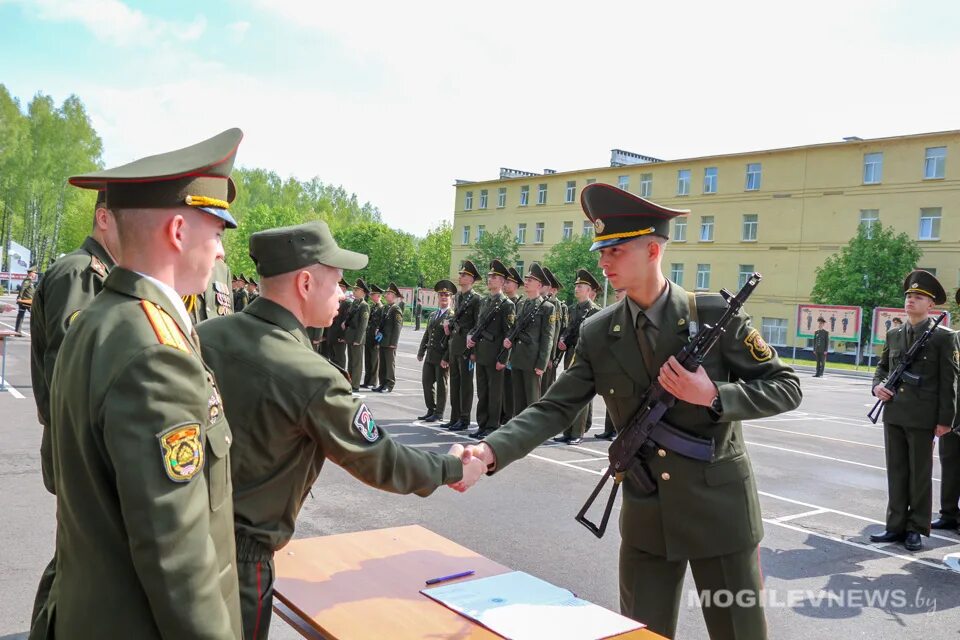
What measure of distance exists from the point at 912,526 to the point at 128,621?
264 inches

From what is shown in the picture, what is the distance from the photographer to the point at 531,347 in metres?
11.4

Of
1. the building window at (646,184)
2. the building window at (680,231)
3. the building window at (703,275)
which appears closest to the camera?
the building window at (703,275)

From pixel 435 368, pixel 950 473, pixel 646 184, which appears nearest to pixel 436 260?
pixel 646 184

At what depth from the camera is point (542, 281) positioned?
12.1 m

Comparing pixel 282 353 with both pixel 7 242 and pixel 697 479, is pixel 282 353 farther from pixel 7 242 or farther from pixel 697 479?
Answer: pixel 7 242

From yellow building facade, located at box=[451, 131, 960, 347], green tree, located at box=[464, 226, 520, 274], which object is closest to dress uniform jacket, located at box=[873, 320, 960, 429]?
yellow building facade, located at box=[451, 131, 960, 347]

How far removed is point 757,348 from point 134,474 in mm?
2445

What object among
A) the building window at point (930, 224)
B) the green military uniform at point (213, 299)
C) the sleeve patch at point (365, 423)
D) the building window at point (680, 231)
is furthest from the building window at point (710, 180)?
the sleeve patch at point (365, 423)

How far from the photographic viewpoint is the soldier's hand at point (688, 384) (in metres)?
2.96

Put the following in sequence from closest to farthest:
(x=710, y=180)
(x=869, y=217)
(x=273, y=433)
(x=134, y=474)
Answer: (x=134, y=474) → (x=273, y=433) → (x=869, y=217) → (x=710, y=180)

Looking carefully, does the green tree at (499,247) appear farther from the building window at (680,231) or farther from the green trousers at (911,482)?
the green trousers at (911,482)

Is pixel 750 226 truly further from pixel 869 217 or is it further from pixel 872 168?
pixel 872 168

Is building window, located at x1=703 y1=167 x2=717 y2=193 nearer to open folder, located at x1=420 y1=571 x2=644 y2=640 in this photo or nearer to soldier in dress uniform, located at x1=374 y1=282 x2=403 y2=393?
soldier in dress uniform, located at x1=374 y1=282 x2=403 y2=393

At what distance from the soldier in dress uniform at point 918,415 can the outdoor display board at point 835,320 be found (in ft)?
102
